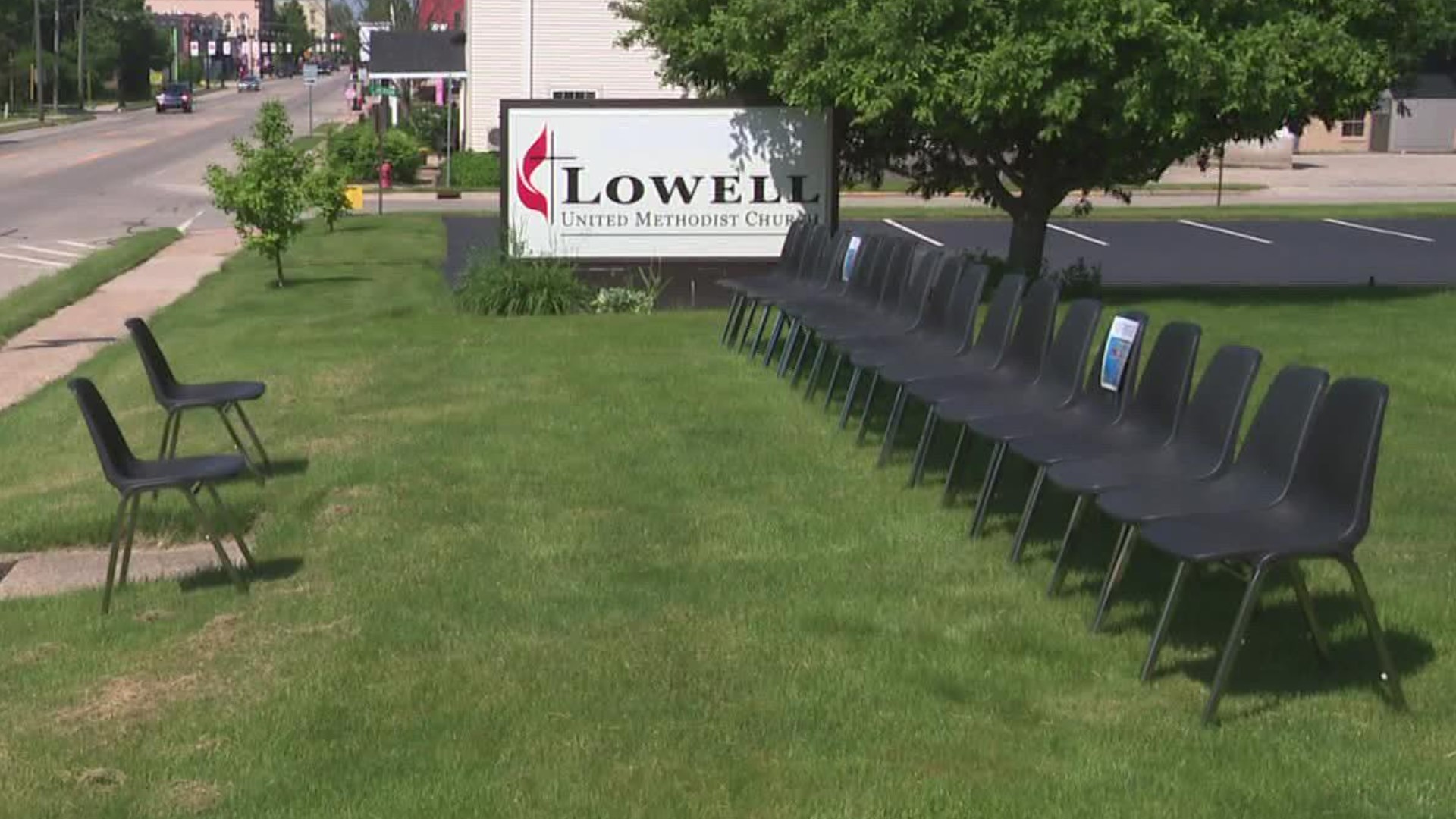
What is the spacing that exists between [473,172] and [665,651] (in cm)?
3833

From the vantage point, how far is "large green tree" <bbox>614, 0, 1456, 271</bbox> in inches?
617

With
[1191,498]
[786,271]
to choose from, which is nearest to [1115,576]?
[1191,498]

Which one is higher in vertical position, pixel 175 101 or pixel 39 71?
pixel 39 71

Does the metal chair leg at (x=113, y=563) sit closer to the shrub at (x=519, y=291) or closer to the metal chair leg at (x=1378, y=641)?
the metal chair leg at (x=1378, y=641)

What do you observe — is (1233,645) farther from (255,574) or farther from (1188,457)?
(255,574)

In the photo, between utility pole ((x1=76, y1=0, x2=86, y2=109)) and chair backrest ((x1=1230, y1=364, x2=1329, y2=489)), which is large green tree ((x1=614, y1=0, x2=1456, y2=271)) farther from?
utility pole ((x1=76, y1=0, x2=86, y2=109))

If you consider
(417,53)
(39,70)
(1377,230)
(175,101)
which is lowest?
(175,101)

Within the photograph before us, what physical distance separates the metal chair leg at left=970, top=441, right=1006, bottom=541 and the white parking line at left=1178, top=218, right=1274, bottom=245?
23.9 meters

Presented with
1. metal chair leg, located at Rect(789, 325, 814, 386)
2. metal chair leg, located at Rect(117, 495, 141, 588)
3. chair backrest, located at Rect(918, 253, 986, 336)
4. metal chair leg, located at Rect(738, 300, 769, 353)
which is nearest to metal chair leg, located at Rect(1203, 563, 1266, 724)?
metal chair leg, located at Rect(117, 495, 141, 588)

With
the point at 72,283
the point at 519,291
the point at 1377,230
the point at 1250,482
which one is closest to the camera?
the point at 1250,482

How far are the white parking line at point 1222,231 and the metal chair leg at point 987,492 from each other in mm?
23888

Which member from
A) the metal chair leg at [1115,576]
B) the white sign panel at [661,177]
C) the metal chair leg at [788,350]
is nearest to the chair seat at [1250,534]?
the metal chair leg at [1115,576]

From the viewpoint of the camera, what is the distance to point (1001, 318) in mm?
9781

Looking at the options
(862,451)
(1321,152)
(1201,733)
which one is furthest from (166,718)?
(1321,152)
